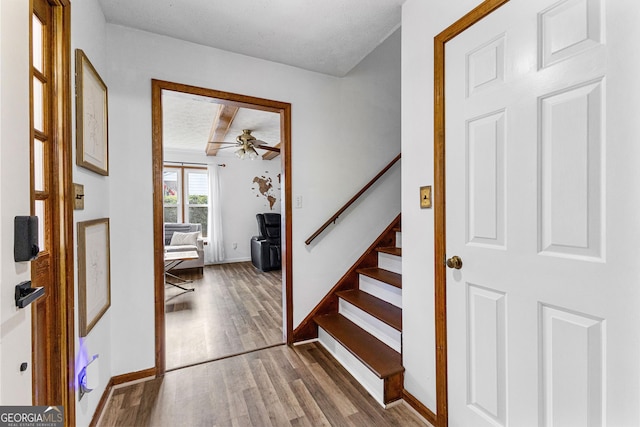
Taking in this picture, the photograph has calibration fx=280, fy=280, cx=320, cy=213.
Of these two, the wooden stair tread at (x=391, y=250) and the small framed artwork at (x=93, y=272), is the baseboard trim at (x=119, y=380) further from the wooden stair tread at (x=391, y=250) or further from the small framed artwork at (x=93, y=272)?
the wooden stair tread at (x=391, y=250)

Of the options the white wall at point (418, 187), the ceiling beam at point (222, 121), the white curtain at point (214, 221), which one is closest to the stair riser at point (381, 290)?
the white wall at point (418, 187)

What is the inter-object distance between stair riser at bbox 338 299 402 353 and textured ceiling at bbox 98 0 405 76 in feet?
6.80

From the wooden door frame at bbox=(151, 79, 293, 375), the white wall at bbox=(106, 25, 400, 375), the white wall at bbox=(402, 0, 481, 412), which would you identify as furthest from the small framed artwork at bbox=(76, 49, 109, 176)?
the white wall at bbox=(402, 0, 481, 412)

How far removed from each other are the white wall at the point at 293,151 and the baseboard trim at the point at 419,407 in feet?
3.49

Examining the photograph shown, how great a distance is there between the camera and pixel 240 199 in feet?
20.9

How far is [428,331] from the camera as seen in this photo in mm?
1553

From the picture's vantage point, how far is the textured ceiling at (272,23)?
5.54 feet

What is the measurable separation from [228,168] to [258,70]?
13.8 ft

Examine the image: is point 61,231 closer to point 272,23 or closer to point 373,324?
point 272,23

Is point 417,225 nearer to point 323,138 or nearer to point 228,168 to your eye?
point 323,138

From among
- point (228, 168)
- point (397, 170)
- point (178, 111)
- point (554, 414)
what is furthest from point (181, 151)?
point (554, 414)

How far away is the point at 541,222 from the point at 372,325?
4.71ft

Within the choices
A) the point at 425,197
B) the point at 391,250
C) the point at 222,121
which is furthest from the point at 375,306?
the point at 222,121

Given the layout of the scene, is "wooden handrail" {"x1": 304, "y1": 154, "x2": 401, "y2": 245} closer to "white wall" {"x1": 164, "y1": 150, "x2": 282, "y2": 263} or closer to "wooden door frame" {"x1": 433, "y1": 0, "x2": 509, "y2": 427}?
"wooden door frame" {"x1": 433, "y1": 0, "x2": 509, "y2": 427}
